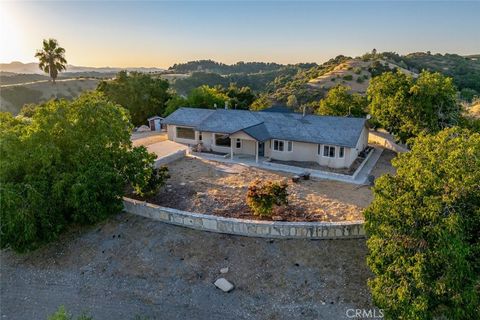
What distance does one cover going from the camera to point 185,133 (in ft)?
113

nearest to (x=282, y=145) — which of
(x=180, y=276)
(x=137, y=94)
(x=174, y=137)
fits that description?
(x=174, y=137)

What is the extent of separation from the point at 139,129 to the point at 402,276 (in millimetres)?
36499

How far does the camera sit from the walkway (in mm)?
24736

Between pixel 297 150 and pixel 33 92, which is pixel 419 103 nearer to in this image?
pixel 297 150

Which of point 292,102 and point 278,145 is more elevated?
point 292,102

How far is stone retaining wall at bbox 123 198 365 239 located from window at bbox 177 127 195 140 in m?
16.0

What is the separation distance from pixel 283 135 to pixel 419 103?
1085 centimetres

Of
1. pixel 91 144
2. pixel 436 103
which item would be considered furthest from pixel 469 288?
pixel 436 103

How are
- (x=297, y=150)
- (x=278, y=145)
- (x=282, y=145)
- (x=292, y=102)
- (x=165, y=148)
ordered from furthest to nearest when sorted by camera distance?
(x=292, y=102) → (x=165, y=148) → (x=278, y=145) → (x=282, y=145) → (x=297, y=150)

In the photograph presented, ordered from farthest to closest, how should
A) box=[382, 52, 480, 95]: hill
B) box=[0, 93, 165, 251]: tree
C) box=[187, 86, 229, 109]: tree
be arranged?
1. box=[382, 52, 480, 95]: hill
2. box=[187, 86, 229, 109]: tree
3. box=[0, 93, 165, 251]: tree

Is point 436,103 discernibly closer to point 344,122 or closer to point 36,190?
point 344,122

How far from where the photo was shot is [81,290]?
1526 centimetres

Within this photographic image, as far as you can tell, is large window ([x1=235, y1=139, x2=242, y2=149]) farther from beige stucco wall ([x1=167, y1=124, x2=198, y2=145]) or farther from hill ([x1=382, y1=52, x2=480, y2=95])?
hill ([x1=382, y1=52, x2=480, y2=95])

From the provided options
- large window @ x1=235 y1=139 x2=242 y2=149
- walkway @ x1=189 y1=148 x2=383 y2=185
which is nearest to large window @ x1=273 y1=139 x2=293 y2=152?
walkway @ x1=189 y1=148 x2=383 y2=185
